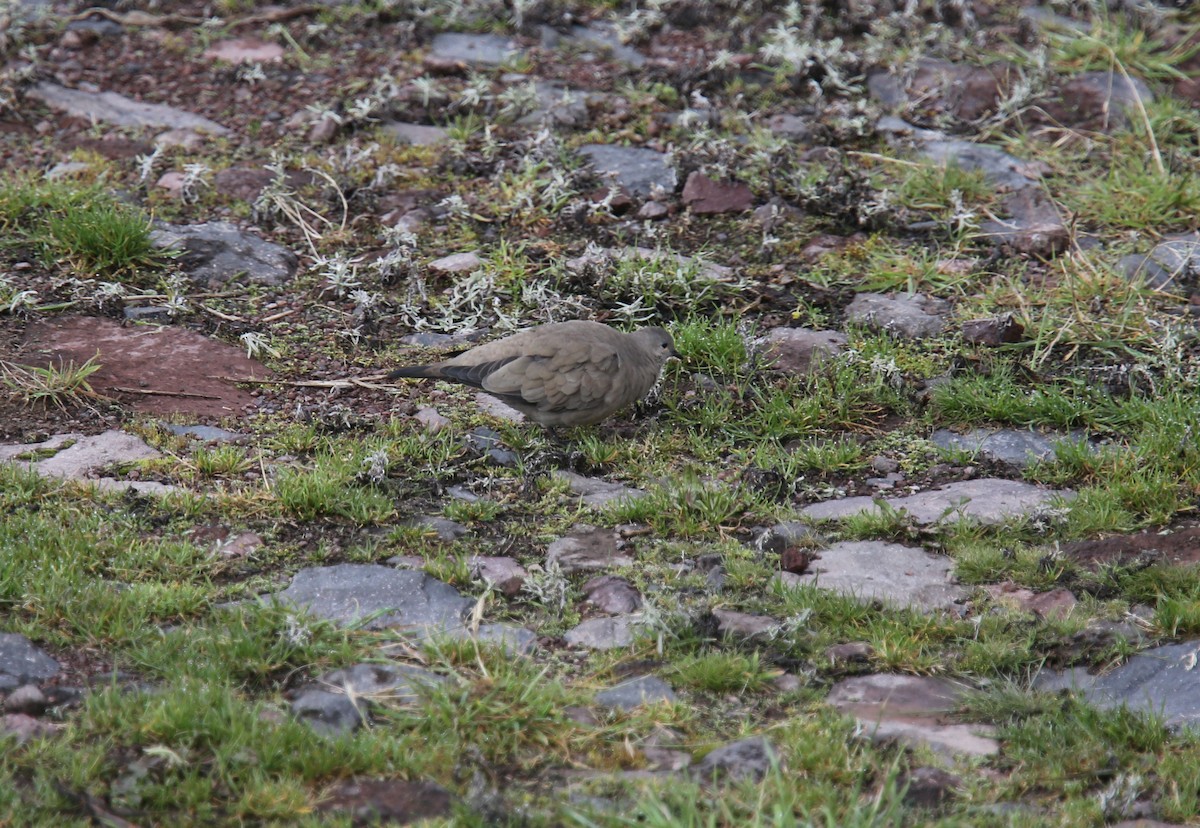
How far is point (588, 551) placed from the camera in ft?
16.4

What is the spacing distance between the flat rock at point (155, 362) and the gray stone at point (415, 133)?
2.47 meters

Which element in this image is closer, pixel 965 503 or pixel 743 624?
pixel 743 624

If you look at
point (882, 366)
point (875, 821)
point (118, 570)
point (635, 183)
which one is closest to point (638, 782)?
point (875, 821)

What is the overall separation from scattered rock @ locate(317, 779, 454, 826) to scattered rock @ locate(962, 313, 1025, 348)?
407 centimetres

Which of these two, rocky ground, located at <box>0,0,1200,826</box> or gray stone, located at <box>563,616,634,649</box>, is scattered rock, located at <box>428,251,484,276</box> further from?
gray stone, located at <box>563,616,634,649</box>

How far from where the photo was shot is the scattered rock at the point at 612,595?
15.1 feet

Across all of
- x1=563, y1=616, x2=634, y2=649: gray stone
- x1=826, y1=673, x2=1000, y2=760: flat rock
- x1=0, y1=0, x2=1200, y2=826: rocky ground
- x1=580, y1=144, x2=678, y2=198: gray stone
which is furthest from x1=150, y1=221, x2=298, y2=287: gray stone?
x1=826, y1=673, x2=1000, y2=760: flat rock

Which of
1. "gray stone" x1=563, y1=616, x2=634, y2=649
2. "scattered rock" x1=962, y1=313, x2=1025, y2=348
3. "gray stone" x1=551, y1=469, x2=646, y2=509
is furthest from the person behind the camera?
"scattered rock" x1=962, y1=313, x2=1025, y2=348

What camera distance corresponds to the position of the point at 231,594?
450cm

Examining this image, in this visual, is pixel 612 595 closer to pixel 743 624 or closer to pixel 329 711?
pixel 743 624

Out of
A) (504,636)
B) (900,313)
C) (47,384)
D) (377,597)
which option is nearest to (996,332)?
(900,313)

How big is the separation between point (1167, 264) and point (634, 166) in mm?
3201

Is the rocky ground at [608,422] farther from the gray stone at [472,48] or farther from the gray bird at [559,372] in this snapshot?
the gray bird at [559,372]

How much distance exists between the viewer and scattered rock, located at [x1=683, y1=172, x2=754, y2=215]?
7688mm
